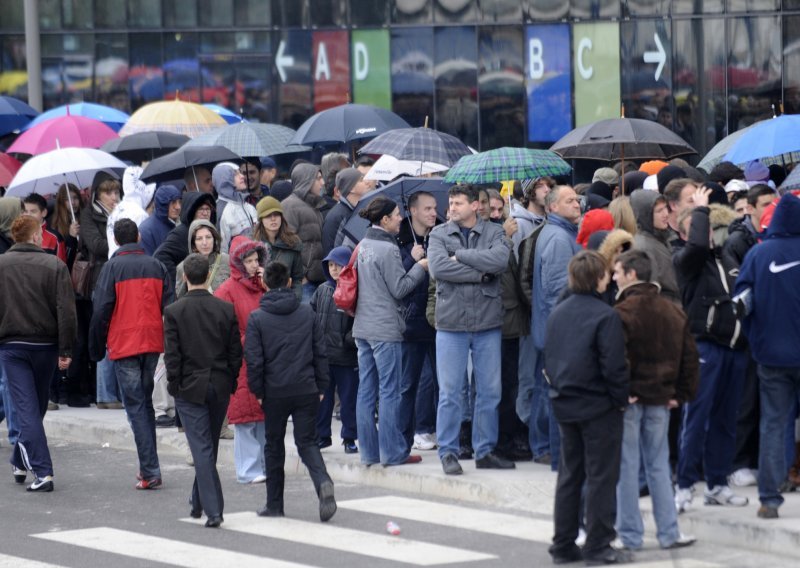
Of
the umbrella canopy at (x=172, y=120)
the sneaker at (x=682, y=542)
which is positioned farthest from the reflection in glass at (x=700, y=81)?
the sneaker at (x=682, y=542)

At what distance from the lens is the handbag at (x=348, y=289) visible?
39.0 feet

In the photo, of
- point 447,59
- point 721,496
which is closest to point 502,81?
point 447,59

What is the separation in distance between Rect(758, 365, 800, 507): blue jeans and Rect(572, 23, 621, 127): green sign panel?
2273 cm

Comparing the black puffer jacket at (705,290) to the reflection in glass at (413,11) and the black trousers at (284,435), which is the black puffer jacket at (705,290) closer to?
the black trousers at (284,435)

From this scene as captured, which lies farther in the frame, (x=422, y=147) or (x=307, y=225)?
(x=307, y=225)

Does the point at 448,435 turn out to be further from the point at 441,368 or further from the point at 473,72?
the point at 473,72

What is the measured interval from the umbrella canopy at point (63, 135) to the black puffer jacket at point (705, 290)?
31.5 ft

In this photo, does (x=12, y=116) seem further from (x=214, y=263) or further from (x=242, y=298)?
(x=242, y=298)

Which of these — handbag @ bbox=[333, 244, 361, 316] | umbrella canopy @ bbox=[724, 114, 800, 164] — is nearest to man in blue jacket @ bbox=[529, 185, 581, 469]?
handbag @ bbox=[333, 244, 361, 316]

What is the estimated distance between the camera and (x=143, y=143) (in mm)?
18406

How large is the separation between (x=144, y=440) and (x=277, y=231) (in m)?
2.40

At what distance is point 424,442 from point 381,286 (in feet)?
5.52

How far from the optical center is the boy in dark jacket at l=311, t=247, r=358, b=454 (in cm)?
1252

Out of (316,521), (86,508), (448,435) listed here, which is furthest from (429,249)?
(86,508)
